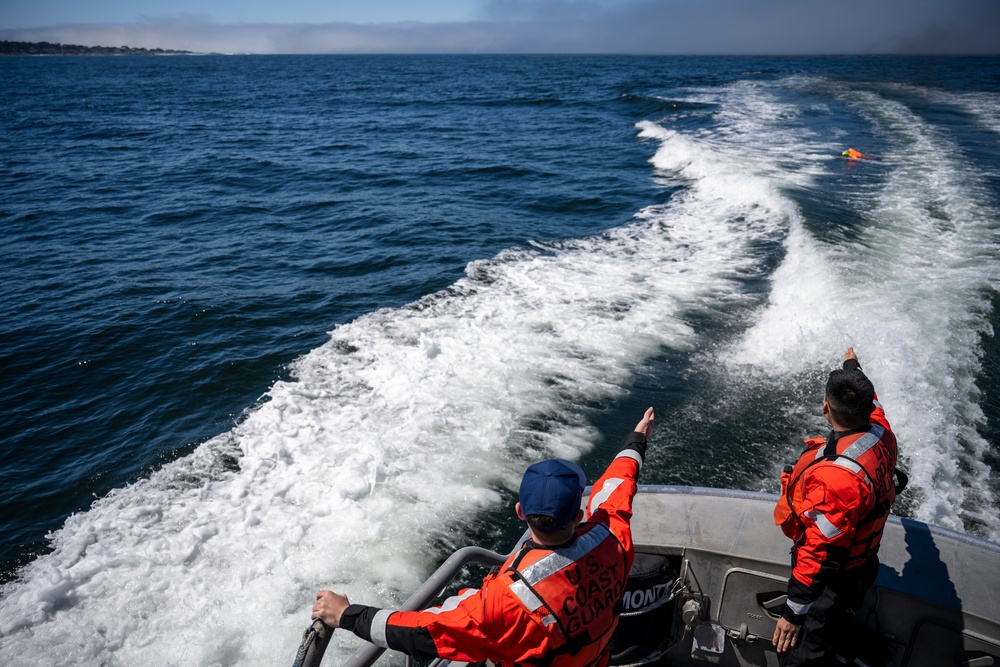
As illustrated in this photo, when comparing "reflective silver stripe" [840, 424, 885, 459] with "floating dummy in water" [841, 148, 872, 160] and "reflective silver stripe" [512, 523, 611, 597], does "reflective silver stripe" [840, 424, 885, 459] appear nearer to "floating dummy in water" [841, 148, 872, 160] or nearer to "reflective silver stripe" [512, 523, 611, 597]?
"reflective silver stripe" [512, 523, 611, 597]

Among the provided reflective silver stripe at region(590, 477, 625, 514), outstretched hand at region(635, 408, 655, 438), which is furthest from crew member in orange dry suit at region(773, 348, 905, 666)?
reflective silver stripe at region(590, 477, 625, 514)

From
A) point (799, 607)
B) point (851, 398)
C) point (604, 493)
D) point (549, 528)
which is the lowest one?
point (799, 607)

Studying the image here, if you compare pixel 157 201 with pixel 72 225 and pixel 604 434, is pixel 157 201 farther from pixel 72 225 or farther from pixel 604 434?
pixel 604 434

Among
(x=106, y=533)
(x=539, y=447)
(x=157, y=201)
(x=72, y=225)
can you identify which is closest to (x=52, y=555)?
(x=106, y=533)

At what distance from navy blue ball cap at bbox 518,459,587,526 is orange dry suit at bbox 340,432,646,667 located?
0.17 meters

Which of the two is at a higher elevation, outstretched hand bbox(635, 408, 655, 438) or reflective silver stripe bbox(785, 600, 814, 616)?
outstretched hand bbox(635, 408, 655, 438)

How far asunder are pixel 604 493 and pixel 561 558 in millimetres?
562

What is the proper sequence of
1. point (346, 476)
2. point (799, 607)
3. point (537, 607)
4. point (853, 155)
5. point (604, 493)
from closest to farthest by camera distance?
point (537, 607) → point (604, 493) → point (799, 607) → point (346, 476) → point (853, 155)

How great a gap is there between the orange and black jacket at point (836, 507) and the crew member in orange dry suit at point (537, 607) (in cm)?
115

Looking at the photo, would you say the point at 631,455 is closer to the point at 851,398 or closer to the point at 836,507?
the point at 836,507

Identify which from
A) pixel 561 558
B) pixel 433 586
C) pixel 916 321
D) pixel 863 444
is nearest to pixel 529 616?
pixel 561 558

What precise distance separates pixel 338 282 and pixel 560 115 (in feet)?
92.1

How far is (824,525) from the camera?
2844mm

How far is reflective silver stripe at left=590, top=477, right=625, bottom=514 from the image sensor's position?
2711 mm
